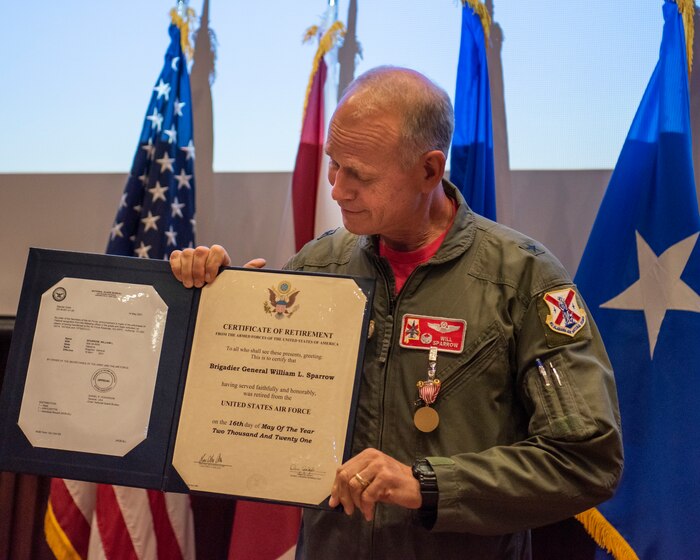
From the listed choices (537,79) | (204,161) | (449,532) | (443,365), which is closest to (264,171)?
(204,161)

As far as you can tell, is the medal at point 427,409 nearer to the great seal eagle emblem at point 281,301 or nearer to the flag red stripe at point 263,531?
the great seal eagle emblem at point 281,301

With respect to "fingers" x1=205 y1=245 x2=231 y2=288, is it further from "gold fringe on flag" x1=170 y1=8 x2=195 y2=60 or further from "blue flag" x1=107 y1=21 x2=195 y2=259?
"gold fringe on flag" x1=170 y1=8 x2=195 y2=60

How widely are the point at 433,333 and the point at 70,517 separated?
171cm

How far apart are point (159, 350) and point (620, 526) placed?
151cm

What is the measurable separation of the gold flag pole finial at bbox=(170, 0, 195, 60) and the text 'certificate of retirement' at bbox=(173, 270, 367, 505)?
1567 mm

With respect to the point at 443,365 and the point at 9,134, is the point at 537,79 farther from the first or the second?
the point at 9,134

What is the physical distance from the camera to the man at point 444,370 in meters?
1.46

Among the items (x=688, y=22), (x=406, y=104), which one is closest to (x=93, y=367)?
(x=406, y=104)

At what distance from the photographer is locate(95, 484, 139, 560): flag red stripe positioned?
266 cm

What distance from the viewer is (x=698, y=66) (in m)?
2.60

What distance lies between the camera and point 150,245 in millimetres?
2783

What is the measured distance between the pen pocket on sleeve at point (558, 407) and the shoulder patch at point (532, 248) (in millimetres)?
270
